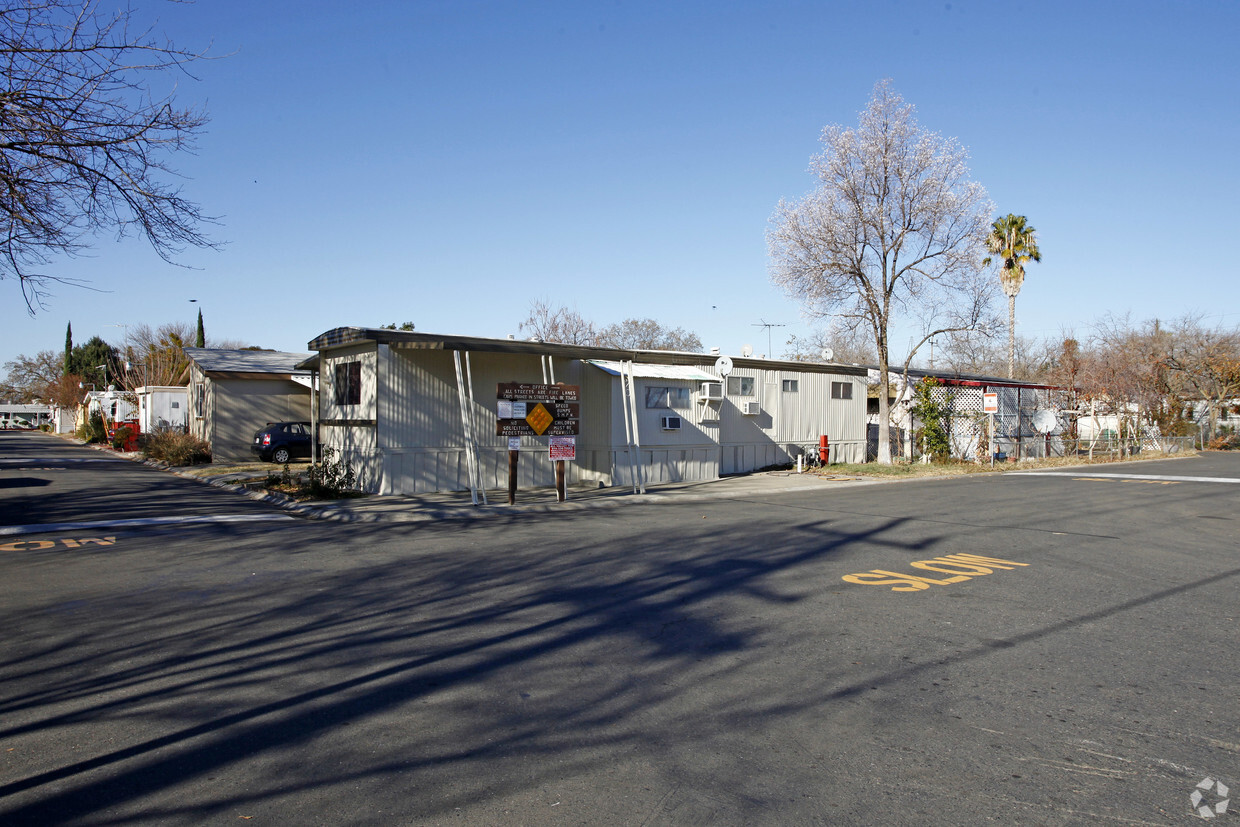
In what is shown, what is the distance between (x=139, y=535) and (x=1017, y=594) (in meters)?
Result: 11.8

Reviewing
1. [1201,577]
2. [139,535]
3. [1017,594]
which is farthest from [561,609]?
[139,535]

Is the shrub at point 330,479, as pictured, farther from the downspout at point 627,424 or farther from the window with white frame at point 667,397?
the window with white frame at point 667,397

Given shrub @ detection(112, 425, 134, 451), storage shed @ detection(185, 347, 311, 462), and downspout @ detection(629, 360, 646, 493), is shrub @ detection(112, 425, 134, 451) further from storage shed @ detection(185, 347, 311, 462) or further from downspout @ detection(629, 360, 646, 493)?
downspout @ detection(629, 360, 646, 493)

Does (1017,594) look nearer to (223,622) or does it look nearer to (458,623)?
(458,623)

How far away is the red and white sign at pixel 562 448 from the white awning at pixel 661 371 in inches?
114

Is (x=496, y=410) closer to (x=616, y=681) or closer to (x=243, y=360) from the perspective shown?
(x=616, y=681)

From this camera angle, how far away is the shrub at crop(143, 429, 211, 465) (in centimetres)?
2705

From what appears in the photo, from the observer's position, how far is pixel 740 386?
23.3 m

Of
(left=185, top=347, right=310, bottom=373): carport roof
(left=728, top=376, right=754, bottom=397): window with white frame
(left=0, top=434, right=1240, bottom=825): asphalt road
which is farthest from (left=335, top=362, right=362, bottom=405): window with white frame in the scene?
(left=728, top=376, right=754, bottom=397): window with white frame

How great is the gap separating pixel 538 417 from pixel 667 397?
4.89 meters

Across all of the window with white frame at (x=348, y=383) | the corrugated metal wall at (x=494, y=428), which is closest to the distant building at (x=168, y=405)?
the corrugated metal wall at (x=494, y=428)

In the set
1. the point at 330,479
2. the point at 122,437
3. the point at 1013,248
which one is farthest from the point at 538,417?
the point at 1013,248

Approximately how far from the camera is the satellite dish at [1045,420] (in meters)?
29.7

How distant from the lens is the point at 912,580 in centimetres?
877
